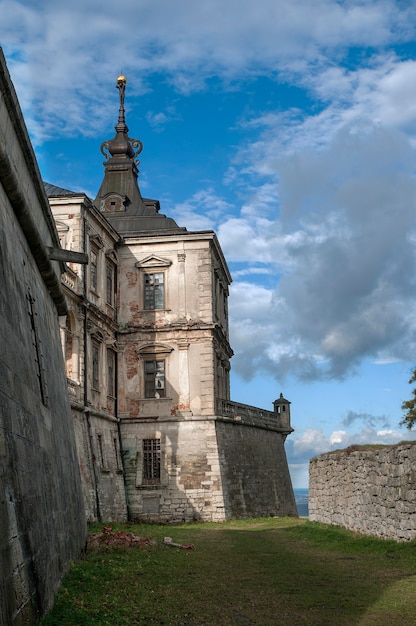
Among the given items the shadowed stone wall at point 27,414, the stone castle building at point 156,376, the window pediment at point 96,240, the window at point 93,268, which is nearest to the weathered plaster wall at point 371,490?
the shadowed stone wall at point 27,414

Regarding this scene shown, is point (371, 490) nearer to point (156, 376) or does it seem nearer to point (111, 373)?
point (156, 376)

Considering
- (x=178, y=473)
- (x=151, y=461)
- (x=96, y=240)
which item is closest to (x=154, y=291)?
(x=96, y=240)

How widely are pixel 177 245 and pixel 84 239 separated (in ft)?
19.3

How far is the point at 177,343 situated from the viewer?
31797 mm

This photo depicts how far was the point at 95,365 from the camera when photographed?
95.5 ft

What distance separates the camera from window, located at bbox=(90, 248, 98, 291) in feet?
95.3

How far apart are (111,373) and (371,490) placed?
16.7 meters

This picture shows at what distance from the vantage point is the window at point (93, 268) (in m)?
29.1

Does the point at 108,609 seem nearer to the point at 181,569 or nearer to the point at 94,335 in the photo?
the point at 181,569

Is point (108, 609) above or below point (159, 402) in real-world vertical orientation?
below

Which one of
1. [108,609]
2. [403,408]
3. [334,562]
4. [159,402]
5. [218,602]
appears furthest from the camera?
[403,408]

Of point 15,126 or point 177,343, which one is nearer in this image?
point 15,126

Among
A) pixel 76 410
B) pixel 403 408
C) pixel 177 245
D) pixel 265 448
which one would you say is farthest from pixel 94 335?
pixel 403 408

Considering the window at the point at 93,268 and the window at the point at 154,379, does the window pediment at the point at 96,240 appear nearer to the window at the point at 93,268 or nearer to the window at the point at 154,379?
the window at the point at 93,268
